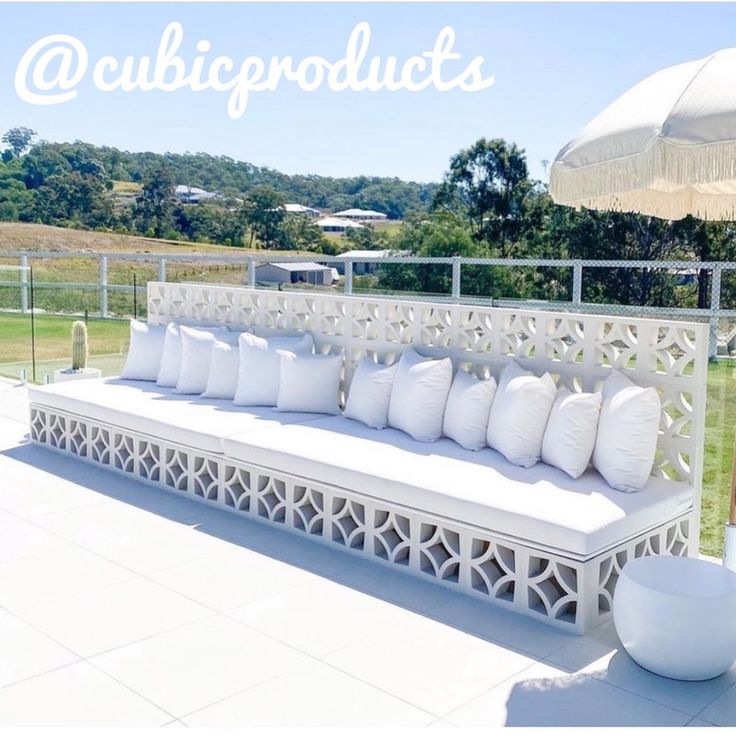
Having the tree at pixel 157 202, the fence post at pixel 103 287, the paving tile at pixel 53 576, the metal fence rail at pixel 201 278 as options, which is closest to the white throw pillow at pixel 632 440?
the paving tile at pixel 53 576

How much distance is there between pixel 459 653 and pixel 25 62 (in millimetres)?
5041

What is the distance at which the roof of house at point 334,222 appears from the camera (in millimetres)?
25516

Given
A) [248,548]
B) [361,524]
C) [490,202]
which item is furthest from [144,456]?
[490,202]

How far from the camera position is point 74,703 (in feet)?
7.66

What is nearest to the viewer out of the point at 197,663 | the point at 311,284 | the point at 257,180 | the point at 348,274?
the point at 197,663

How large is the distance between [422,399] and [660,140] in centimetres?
167

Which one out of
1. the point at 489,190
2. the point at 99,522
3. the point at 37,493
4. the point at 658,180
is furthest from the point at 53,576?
the point at 489,190

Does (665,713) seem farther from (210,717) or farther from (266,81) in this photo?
(266,81)

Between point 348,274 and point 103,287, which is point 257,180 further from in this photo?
point 348,274

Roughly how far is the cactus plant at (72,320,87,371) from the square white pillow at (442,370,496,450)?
3.81m

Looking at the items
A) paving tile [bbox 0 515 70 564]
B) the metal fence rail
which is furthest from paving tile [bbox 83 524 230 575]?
the metal fence rail

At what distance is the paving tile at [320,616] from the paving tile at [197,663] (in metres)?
0.07

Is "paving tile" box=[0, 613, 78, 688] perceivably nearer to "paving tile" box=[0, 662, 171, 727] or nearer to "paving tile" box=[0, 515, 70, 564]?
"paving tile" box=[0, 662, 171, 727]

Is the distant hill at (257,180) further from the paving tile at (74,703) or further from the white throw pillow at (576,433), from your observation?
the paving tile at (74,703)
